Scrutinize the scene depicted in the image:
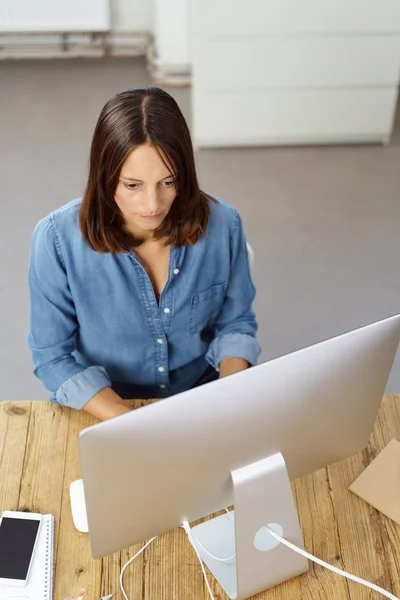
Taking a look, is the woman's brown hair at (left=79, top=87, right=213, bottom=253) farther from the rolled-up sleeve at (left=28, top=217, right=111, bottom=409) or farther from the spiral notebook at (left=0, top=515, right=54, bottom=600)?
the spiral notebook at (left=0, top=515, right=54, bottom=600)

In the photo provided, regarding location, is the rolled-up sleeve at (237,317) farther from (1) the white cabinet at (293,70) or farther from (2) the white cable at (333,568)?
(1) the white cabinet at (293,70)

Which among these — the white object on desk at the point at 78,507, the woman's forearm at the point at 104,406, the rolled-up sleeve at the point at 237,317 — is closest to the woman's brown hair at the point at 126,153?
the rolled-up sleeve at the point at 237,317

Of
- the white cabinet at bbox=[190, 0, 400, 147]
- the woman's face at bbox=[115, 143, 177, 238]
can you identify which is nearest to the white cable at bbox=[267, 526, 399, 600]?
the woman's face at bbox=[115, 143, 177, 238]

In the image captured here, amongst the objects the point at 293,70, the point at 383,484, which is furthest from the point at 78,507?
the point at 293,70

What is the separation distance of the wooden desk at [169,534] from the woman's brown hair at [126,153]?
0.37m

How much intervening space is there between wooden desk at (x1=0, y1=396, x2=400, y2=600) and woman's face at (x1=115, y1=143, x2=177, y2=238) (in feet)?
1.33

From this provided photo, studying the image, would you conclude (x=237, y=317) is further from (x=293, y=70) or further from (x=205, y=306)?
(x=293, y=70)

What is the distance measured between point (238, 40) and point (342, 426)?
91.7 inches

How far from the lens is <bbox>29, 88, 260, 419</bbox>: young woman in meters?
1.38

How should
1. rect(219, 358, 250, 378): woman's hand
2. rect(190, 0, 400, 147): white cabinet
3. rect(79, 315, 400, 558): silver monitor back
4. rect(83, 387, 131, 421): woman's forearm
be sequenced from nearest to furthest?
1. rect(79, 315, 400, 558): silver monitor back
2. rect(83, 387, 131, 421): woman's forearm
3. rect(219, 358, 250, 378): woman's hand
4. rect(190, 0, 400, 147): white cabinet

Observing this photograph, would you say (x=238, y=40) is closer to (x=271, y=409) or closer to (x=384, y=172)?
(x=384, y=172)

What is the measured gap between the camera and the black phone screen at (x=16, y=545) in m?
1.24

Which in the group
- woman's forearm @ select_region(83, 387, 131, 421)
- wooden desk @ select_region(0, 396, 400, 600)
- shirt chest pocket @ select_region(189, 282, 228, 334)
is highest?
shirt chest pocket @ select_region(189, 282, 228, 334)

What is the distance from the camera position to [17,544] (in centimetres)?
128
